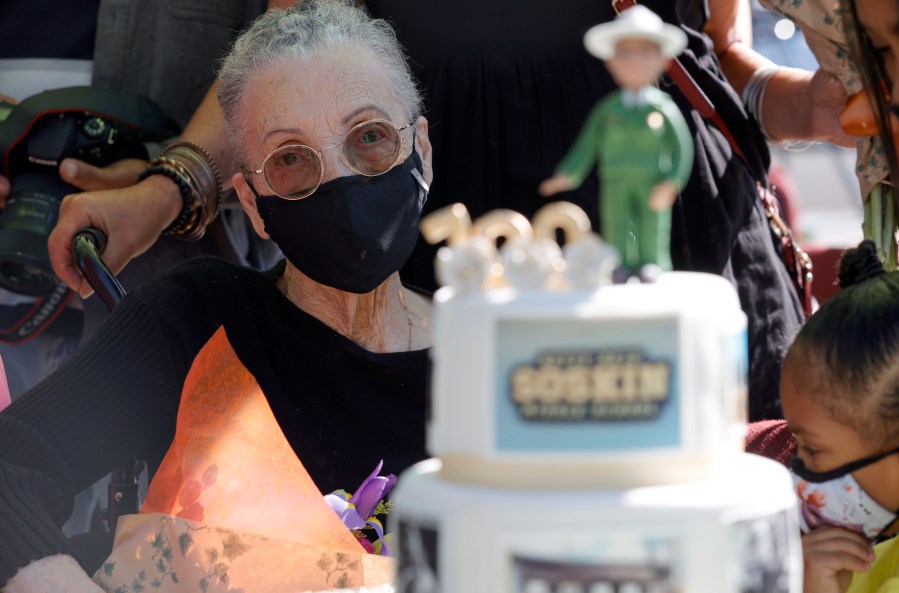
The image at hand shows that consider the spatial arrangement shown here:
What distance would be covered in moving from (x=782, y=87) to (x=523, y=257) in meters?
1.56

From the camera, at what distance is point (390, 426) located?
77.5 inches

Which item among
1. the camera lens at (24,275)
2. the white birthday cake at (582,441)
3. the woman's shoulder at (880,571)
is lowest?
the woman's shoulder at (880,571)

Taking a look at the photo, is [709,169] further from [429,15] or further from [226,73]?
[226,73]

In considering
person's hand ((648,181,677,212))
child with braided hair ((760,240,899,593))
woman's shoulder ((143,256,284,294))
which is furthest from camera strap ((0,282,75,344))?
person's hand ((648,181,677,212))

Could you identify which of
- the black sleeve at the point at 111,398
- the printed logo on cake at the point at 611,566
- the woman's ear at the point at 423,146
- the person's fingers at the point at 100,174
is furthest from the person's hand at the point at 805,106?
the printed logo on cake at the point at 611,566

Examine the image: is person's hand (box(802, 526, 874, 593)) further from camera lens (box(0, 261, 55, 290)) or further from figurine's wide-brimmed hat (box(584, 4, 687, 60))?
camera lens (box(0, 261, 55, 290))

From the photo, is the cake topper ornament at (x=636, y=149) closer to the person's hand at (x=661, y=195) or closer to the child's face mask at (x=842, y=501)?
the person's hand at (x=661, y=195)

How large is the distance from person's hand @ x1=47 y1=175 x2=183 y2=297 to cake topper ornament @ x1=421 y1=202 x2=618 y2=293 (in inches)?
50.2

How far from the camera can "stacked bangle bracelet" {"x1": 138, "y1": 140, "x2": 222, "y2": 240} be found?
235 cm

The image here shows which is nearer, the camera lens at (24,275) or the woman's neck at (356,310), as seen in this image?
the woman's neck at (356,310)

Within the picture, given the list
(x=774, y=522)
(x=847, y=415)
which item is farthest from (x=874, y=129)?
(x=774, y=522)

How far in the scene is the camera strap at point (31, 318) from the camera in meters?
2.66

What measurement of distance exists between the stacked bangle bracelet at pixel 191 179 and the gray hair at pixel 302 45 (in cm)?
24

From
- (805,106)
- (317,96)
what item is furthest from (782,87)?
(317,96)
